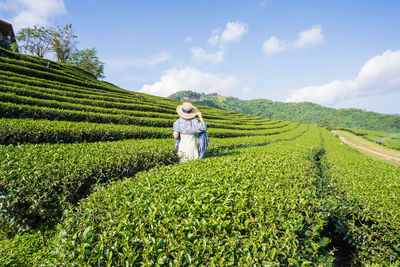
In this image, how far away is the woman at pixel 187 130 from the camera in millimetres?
5895

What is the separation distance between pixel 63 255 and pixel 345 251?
6.02 m

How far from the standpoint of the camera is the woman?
589 centimetres

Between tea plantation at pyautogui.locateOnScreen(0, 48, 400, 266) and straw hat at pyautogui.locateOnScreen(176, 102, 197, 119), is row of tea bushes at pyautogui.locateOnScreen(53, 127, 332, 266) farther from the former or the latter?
straw hat at pyautogui.locateOnScreen(176, 102, 197, 119)

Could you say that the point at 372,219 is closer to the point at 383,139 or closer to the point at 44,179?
the point at 44,179

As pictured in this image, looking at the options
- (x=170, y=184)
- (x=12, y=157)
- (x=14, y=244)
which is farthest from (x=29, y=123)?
(x=170, y=184)

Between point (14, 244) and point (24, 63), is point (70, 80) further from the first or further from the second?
point (14, 244)

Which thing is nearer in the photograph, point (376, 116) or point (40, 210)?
point (40, 210)

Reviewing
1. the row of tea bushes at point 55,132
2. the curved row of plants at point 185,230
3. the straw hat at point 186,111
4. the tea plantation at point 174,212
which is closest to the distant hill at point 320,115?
the row of tea bushes at point 55,132

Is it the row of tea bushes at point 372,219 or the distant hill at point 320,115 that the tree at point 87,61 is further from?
the row of tea bushes at point 372,219

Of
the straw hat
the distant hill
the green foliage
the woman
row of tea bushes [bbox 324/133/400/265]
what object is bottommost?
the green foliage

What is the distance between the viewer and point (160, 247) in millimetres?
1846

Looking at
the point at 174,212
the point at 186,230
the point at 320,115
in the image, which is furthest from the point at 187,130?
the point at 320,115

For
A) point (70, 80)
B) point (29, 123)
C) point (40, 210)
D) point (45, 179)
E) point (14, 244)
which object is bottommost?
point (14, 244)

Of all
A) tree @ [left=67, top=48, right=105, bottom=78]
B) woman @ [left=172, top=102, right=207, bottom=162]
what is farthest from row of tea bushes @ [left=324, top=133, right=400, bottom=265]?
tree @ [left=67, top=48, right=105, bottom=78]
